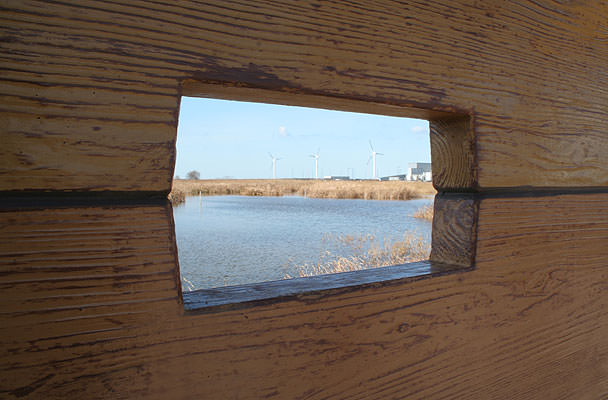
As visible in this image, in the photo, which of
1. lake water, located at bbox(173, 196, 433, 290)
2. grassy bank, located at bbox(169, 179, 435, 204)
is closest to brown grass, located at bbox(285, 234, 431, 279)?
lake water, located at bbox(173, 196, 433, 290)

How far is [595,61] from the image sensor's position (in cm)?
83

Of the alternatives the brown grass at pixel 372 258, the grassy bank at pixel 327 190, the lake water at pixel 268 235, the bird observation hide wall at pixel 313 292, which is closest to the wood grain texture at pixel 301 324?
the bird observation hide wall at pixel 313 292

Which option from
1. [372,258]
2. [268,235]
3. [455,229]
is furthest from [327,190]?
[455,229]

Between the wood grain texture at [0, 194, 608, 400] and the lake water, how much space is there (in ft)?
22.5

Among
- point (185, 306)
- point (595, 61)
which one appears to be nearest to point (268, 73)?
point (185, 306)

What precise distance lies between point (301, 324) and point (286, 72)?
0.30 meters

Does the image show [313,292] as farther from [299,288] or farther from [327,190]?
[327,190]

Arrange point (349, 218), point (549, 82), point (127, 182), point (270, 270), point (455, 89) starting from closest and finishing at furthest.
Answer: point (127, 182)
point (455, 89)
point (549, 82)
point (270, 270)
point (349, 218)

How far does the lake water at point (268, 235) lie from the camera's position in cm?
856

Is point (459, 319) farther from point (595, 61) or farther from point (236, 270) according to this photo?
point (236, 270)

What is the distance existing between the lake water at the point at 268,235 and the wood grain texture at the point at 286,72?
695cm

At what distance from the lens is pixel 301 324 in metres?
0.49

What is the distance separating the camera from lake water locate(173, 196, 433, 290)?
856 cm

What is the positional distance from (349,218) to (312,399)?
15411 mm
